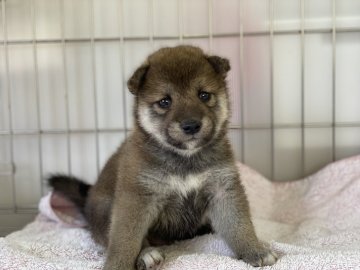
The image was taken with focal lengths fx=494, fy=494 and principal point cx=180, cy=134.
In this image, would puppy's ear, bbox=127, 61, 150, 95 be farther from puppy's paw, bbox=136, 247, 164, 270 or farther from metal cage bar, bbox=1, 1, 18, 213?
metal cage bar, bbox=1, 1, 18, 213

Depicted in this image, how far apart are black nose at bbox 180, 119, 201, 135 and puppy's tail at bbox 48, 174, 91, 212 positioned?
2.43 ft

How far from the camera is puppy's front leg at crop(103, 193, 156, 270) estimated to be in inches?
50.4

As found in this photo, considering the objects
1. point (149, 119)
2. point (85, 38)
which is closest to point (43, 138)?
point (85, 38)

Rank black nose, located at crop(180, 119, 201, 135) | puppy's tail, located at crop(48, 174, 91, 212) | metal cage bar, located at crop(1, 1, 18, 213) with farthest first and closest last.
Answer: metal cage bar, located at crop(1, 1, 18, 213)
puppy's tail, located at crop(48, 174, 91, 212)
black nose, located at crop(180, 119, 201, 135)

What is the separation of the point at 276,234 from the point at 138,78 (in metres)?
0.75

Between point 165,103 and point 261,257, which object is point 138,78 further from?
point 261,257

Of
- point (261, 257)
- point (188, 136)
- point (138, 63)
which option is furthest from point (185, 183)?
point (138, 63)

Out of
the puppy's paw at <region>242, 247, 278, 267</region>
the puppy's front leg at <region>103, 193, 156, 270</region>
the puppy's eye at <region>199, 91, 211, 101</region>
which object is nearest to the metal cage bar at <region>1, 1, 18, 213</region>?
the puppy's front leg at <region>103, 193, 156, 270</region>

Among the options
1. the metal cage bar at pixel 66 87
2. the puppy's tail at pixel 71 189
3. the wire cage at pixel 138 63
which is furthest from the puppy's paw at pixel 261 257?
the metal cage bar at pixel 66 87

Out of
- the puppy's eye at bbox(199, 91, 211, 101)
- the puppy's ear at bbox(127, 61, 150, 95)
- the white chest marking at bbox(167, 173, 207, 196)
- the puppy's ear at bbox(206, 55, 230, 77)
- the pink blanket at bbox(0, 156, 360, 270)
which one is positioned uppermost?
the puppy's ear at bbox(206, 55, 230, 77)

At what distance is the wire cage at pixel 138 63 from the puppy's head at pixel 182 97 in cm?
75

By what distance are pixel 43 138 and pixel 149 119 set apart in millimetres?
1012

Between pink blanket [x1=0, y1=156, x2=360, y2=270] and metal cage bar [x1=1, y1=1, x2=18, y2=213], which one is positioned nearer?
pink blanket [x1=0, y1=156, x2=360, y2=270]

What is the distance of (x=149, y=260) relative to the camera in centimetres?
129
